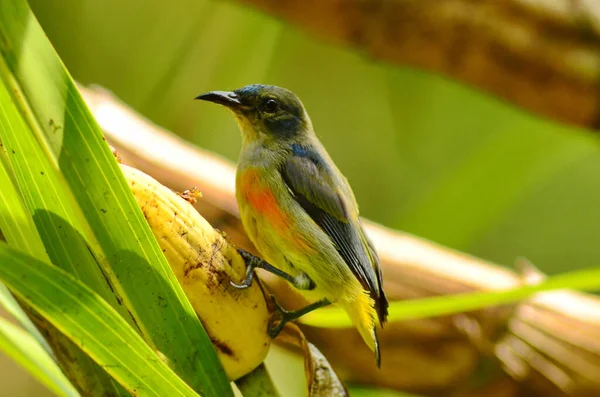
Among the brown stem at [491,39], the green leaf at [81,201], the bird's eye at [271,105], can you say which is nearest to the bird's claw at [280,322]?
A: the green leaf at [81,201]

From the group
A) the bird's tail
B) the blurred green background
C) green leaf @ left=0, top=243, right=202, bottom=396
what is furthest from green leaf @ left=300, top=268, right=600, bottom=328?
the blurred green background

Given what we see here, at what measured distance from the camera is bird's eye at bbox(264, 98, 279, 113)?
136 centimetres

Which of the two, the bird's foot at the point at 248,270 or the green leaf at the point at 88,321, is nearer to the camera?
the green leaf at the point at 88,321

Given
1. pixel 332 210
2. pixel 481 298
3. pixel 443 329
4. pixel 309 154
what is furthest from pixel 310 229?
pixel 443 329

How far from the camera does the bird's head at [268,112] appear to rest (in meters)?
1.35

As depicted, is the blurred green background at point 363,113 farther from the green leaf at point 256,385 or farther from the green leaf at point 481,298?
the green leaf at point 256,385

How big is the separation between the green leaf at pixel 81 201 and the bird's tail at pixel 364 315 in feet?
1.37

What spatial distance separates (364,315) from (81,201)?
576mm

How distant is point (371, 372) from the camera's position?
2191 millimetres

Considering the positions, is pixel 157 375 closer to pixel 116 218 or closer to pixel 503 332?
pixel 116 218

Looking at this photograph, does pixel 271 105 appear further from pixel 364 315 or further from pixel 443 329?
pixel 443 329

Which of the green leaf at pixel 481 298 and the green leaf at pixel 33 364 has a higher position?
the green leaf at pixel 481 298

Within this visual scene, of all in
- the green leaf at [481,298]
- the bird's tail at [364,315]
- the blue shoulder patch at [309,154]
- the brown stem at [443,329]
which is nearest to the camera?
the green leaf at [481,298]

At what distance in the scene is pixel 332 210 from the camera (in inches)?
49.4
